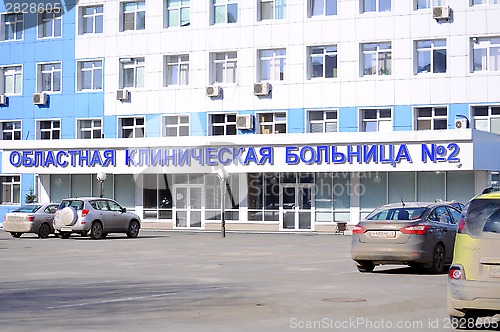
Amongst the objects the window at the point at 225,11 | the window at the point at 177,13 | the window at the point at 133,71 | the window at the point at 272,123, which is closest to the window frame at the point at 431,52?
the window at the point at 272,123

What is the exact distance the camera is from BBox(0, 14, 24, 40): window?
54.5m

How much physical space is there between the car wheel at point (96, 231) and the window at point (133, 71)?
53.5 feet

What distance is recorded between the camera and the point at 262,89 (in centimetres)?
4784

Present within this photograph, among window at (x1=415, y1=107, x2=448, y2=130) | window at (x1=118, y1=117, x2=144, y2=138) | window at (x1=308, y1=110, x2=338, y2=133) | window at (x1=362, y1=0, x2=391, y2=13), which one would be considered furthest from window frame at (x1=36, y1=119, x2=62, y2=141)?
window at (x1=415, y1=107, x2=448, y2=130)

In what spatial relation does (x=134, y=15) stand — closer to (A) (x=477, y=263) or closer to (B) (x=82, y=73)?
(B) (x=82, y=73)

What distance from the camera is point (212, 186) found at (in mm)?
49656

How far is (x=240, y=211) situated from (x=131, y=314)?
3556cm

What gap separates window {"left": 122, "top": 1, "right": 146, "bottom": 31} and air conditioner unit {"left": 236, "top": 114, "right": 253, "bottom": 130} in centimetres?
797

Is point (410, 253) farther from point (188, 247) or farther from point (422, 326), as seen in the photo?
point (188, 247)

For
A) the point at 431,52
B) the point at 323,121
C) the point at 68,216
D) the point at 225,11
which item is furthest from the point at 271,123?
the point at 68,216

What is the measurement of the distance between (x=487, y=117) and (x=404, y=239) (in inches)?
1034

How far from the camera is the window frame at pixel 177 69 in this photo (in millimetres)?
50688

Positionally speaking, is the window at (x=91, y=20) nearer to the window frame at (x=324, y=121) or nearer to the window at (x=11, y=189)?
the window at (x=11, y=189)

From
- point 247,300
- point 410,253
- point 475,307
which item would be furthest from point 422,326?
point 410,253
